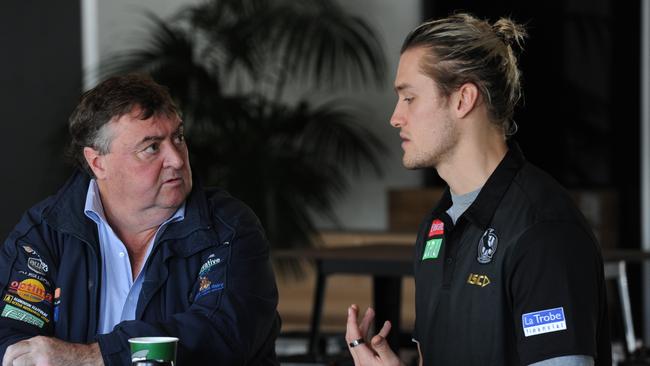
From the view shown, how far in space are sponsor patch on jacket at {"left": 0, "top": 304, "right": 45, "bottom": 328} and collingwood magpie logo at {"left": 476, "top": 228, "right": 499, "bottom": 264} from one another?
3.40 ft

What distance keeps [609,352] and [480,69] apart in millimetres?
593

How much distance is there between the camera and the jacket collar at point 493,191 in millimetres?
2049

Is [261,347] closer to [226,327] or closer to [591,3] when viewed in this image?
[226,327]

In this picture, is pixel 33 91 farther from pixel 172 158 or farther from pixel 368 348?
pixel 368 348

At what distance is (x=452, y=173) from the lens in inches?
85.3

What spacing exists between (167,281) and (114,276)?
5.6 inches

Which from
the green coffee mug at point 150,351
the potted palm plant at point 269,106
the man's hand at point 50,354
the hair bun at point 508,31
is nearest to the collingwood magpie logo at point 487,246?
the hair bun at point 508,31

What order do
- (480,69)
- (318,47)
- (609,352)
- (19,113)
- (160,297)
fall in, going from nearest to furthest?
1. (609,352)
2. (480,69)
3. (160,297)
4. (19,113)
5. (318,47)

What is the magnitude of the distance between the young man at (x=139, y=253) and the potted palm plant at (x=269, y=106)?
3.22 m

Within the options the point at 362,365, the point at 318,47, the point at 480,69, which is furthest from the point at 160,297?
the point at 318,47

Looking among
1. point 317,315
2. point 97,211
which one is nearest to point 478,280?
point 97,211

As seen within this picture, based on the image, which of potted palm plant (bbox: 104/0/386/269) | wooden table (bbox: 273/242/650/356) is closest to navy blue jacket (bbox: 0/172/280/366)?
wooden table (bbox: 273/242/650/356)

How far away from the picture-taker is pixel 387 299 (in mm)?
4398

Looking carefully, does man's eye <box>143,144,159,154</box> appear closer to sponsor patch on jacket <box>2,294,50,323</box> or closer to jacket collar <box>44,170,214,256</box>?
jacket collar <box>44,170,214,256</box>
